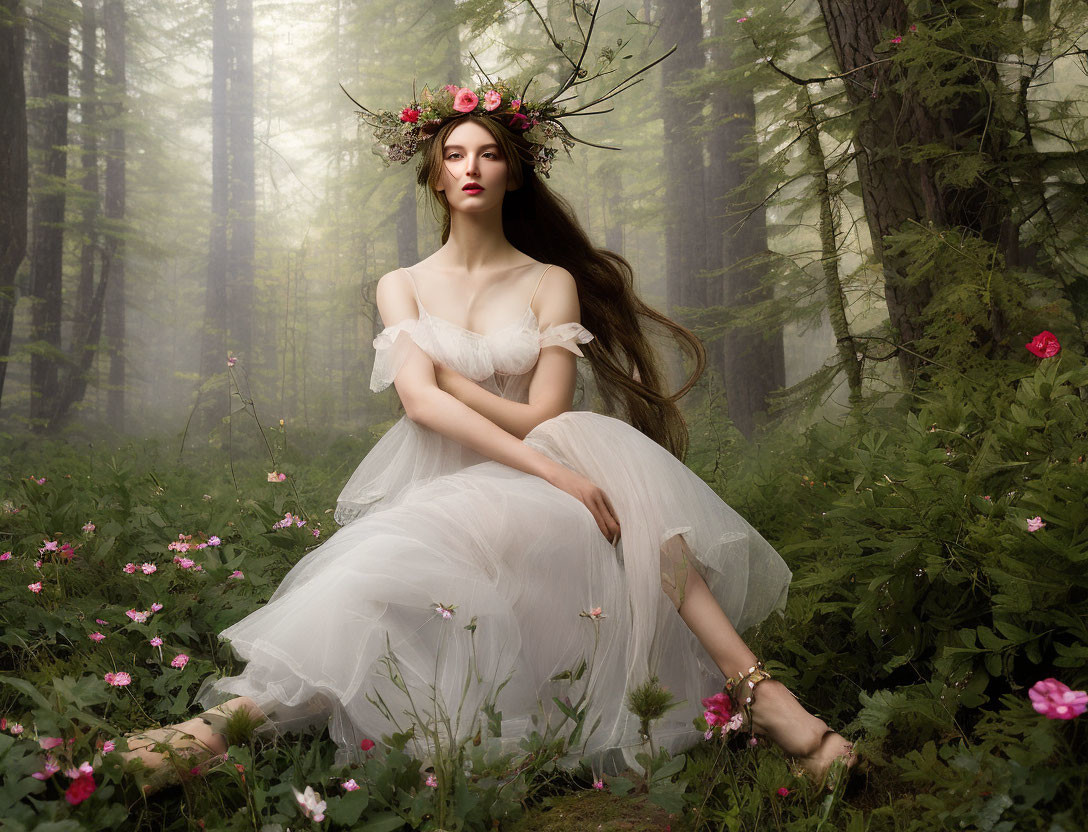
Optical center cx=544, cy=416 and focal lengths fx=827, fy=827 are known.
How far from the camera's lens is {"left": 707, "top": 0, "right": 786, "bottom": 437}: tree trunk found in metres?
7.75

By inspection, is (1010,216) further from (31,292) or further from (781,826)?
(31,292)

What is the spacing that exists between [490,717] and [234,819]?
560mm

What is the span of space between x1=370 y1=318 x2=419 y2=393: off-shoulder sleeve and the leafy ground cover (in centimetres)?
78

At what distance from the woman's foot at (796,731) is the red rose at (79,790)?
1.43 m

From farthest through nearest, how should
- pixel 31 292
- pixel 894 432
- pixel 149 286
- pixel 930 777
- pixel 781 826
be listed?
pixel 149 286 < pixel 31 292 < pixel 894 432 < pixel 781 826 < pixel 930 777

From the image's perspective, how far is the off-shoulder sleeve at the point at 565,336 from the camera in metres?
2.75

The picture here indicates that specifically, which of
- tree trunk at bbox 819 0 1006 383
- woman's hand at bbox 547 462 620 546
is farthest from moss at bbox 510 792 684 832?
tree trunk at bbox 819 0 1006 383

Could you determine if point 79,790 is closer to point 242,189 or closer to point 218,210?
point 218,210

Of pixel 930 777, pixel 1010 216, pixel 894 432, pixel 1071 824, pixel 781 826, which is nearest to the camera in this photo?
pixel 1071 824

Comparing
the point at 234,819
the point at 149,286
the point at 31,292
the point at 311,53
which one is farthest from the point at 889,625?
the point at 149,286

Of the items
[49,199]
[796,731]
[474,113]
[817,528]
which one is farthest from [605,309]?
[49,199]

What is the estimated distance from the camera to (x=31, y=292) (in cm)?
926

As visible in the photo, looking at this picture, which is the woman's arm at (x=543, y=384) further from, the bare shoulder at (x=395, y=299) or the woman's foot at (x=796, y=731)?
the woman's foot at (x=796, y=731)

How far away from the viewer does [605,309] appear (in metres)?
3.18
